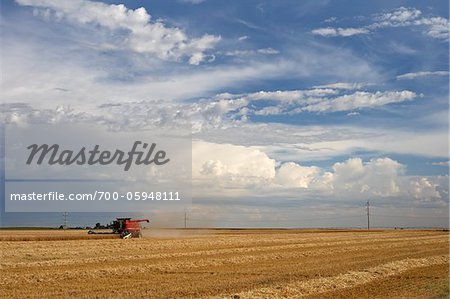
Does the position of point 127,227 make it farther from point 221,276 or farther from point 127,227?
point 221,276

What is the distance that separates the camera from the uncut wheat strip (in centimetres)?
1977

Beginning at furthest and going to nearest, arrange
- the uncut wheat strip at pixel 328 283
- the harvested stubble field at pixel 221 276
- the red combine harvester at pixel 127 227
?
the red combine harvester at pixel 127 227 < the harvested stubble field at pixel 221 276 < the uncut wheat strip at pixel 328 283

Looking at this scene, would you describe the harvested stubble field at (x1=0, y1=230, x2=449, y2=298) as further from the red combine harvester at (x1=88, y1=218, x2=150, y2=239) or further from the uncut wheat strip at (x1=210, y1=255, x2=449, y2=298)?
the red combine harvester at (x1=88, y1=218, x2=150, y2=239)

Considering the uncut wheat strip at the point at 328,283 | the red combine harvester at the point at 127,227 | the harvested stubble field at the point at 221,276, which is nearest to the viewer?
the uncut wheat strip at the point at 328,283

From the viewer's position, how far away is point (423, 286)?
23250 millimetres

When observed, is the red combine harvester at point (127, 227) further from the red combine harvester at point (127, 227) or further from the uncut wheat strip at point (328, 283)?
the uncut wheat strip at point (328, 283)

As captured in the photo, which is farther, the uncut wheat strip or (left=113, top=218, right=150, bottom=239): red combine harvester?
(left=113, top=218, right=150, bottom=239): red combine harvester

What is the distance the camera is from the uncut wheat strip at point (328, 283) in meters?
19.8

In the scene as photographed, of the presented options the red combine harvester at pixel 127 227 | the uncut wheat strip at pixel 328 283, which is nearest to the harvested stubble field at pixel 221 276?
the uncut wheat strip at pixel 328 283

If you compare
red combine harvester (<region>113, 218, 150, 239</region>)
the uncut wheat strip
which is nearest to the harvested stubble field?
the uncut wheat strip

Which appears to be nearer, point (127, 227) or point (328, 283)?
point (328, 283)

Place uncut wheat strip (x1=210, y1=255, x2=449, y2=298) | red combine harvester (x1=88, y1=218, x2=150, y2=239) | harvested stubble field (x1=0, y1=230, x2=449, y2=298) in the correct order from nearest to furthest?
uncut wheat strip (x1=210, y1=255, x2=449, y2=298)
harvested stubble field (x1=0, y1=230, x2=449, y2=298)
red combine harvester (x1=88, y1=218, x2=150, y2=239)

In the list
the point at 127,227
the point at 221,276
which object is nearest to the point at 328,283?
the point at 221,276

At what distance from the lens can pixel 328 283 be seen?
2305 centimetres
